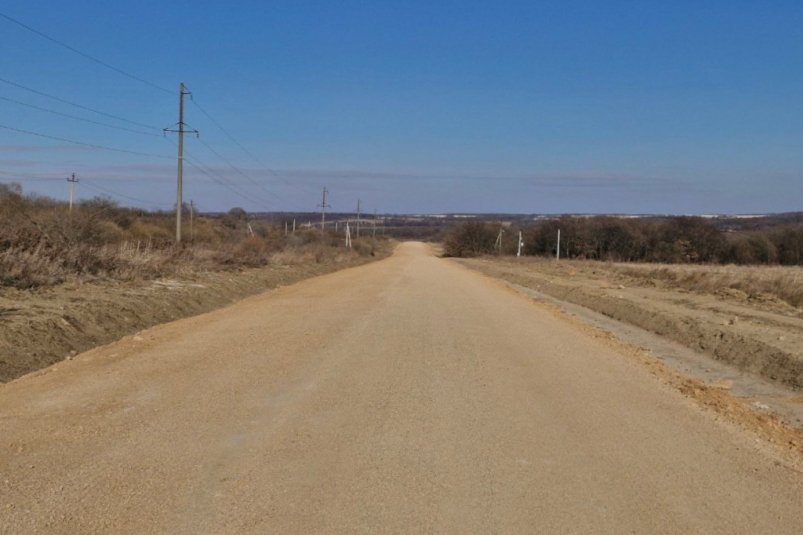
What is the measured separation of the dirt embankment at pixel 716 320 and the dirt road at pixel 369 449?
3.51 meters

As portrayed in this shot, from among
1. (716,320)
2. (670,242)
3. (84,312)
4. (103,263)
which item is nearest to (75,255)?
(103,263)

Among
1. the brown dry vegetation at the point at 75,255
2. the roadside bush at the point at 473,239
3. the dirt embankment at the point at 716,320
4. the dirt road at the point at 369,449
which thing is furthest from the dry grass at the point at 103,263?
the roadside bush at the point at 473,239

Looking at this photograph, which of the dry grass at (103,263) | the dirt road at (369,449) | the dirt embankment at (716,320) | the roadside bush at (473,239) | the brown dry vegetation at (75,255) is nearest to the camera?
the dirt road at (369,449)

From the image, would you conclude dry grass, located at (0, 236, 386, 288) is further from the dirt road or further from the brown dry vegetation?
the dirt road

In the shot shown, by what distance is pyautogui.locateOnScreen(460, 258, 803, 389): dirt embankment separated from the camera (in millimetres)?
13562

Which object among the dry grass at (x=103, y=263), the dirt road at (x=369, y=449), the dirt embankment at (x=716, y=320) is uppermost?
the dry grass at (x=103, y=263)

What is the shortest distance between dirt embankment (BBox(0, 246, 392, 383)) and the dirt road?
65 centimetres

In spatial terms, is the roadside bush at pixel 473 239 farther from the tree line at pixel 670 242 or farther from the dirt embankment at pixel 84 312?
the dirt embankment at pixel 84 312

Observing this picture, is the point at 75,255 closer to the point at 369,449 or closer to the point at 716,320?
the point at 369,449

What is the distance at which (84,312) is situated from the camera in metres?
14.2

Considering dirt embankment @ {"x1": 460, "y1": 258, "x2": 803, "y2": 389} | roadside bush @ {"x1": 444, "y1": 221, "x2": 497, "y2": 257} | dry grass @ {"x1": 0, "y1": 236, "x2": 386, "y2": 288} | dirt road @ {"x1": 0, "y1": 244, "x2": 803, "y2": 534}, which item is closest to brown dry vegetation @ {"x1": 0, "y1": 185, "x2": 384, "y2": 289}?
dry grass @ {"x1": 0, "y1": 236, "x2": 386, "y2": 288}

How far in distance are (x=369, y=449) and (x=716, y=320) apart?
1500 cm

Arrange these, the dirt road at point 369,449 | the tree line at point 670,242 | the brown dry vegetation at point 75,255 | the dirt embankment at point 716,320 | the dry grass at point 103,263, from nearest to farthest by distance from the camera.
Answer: the dirt road at point 369,449
the dirt embankment at point 716,320
the dry grass at point 103,263
the brown dry vegetation at point 75,255
the tree line at point 670,242

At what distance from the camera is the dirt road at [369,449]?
5.05 meters
